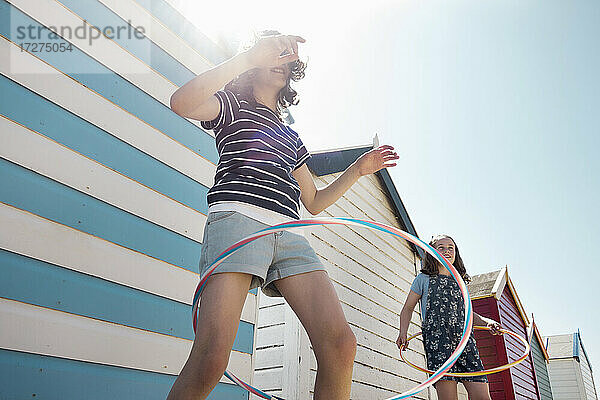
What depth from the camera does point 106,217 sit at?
213 centimetres

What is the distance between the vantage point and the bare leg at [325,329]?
157cm

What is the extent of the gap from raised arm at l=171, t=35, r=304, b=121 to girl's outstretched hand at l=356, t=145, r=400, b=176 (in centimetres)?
71

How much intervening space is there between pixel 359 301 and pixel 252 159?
344 centimetres

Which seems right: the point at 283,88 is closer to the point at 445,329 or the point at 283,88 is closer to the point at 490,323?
the point at 445,329

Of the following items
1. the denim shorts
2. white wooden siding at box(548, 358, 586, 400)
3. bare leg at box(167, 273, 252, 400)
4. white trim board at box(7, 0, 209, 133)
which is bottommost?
bare leg at box(167, 273, 252, 400)

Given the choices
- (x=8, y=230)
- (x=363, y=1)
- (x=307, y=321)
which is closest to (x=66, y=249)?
(x=8, y=230)

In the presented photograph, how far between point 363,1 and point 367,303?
340 cm

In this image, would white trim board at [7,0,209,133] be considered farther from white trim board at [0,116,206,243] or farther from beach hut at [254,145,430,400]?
beach hut at [254,145,430,400]

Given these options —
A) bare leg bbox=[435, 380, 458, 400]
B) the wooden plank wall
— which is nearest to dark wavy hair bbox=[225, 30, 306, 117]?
bare leg bbox=[435, 380, 458, 400]

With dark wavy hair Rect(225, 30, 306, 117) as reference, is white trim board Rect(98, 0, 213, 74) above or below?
above

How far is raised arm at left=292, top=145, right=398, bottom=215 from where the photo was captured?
2242mm

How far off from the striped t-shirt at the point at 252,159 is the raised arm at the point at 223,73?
0.17 metres

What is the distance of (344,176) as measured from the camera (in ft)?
7.52

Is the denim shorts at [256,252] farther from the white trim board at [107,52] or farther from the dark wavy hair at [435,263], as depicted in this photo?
the dark wavy hair at [435,263]
